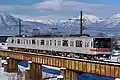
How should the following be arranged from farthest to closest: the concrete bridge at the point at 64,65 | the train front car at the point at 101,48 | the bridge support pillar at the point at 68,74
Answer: the bridge support pillar at the point at 68,74
the train front car at the point at 101,48
the concrete bridge at the point at 64,65

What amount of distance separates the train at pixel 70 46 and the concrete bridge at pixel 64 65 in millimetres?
2171

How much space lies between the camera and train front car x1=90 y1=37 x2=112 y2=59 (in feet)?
147

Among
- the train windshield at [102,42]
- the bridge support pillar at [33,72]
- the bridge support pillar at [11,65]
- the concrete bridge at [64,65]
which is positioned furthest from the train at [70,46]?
the bridge support pillar at [11,65]

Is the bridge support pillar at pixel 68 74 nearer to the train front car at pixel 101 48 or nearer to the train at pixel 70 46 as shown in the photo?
the train at pixel 70 46

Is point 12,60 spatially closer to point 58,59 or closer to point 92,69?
point 58,59

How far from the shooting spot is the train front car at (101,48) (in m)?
44.8

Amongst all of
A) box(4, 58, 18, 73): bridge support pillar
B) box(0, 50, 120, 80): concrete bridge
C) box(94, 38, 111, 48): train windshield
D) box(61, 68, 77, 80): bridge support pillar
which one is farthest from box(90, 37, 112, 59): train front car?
box(4, 58, 18, 73): bridge support pillar

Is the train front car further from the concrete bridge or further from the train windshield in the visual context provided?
the concrete bridge

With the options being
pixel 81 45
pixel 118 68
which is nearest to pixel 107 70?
pixel 118 68

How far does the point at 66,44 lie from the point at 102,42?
26.3 feet

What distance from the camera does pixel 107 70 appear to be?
3781cm

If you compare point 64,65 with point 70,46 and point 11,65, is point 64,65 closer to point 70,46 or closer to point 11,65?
point 70,46

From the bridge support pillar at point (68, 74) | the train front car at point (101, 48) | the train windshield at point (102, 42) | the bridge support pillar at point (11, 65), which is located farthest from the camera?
the bridge support pillar at point (11, 65)

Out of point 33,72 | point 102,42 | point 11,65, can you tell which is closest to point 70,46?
point 102,42
